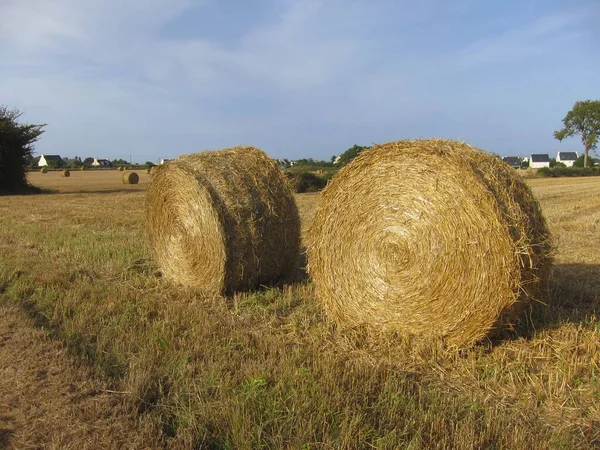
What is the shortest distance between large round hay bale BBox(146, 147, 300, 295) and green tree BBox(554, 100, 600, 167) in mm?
71626

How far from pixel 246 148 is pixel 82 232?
5.27 m

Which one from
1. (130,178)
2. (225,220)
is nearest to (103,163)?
(130,178)

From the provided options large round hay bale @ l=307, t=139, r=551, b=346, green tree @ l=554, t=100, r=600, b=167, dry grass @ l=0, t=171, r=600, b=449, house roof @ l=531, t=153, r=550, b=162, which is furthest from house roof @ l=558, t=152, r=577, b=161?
large round hay bale @ l=307, t=139, r=551, b=346

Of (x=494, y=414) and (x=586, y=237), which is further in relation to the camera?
(x=586, y=237)

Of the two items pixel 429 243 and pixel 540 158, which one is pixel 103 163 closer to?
pixel 540 158

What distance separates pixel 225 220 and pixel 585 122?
76585mm

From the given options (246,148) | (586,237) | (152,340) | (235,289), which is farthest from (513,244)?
(586,237)

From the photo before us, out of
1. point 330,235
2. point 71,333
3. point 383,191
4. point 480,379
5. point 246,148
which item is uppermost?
point 246,148

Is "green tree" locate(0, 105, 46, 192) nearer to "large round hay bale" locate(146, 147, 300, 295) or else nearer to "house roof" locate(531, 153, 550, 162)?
"large round hay bale" locate(146, 147, 300, 295)

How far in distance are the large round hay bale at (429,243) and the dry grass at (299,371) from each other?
28 centimetres

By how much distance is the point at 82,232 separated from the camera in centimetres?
1066

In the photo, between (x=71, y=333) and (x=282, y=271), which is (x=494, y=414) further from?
(x=282, y=271)

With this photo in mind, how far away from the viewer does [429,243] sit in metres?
4.36

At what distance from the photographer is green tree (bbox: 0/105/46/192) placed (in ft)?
82.1
